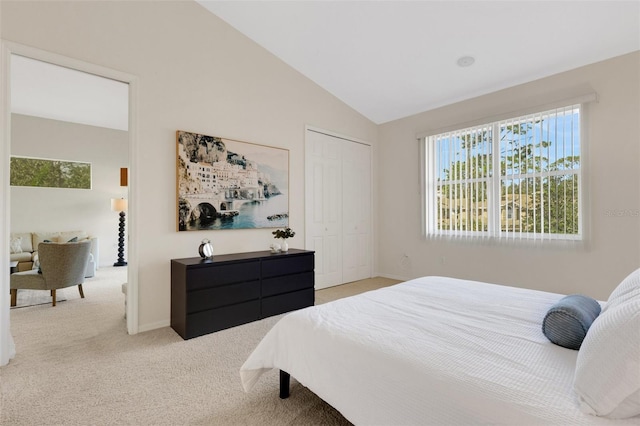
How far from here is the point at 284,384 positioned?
5.98ft

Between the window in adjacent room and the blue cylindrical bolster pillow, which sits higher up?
the window in adjacent room

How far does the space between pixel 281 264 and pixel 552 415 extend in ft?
9.12

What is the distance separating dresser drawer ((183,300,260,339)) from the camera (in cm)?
277

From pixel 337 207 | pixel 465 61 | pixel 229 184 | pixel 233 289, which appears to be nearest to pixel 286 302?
pixel 233 289

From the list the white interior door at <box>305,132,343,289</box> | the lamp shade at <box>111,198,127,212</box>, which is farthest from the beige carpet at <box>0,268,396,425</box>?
the lamp shade at <box>111,198,127,212</box>

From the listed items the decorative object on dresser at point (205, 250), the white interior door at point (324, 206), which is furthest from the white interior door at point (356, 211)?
the decorative object on dresser at point (205, 250)

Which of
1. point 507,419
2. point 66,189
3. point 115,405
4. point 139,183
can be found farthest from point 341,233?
point 66,189

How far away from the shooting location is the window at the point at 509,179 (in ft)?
11.7

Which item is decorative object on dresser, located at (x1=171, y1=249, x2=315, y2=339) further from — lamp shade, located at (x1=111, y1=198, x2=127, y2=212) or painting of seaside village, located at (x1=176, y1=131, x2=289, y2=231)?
lamp shade, located at (x1=111, y1=198, x2=127, y2=212)

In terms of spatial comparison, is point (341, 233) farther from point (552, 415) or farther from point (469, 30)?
point (552, 415)

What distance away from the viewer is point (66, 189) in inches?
241

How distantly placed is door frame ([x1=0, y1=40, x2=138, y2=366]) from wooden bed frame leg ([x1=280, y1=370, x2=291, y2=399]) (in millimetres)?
1842

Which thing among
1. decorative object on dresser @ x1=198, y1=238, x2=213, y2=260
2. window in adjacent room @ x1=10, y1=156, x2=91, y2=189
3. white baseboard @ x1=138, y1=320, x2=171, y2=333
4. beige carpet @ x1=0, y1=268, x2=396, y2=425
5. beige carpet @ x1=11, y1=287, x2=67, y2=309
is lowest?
beige carpet @ x1=0, y1=268, x2=396, y2=425

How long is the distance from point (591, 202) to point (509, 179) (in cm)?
86
